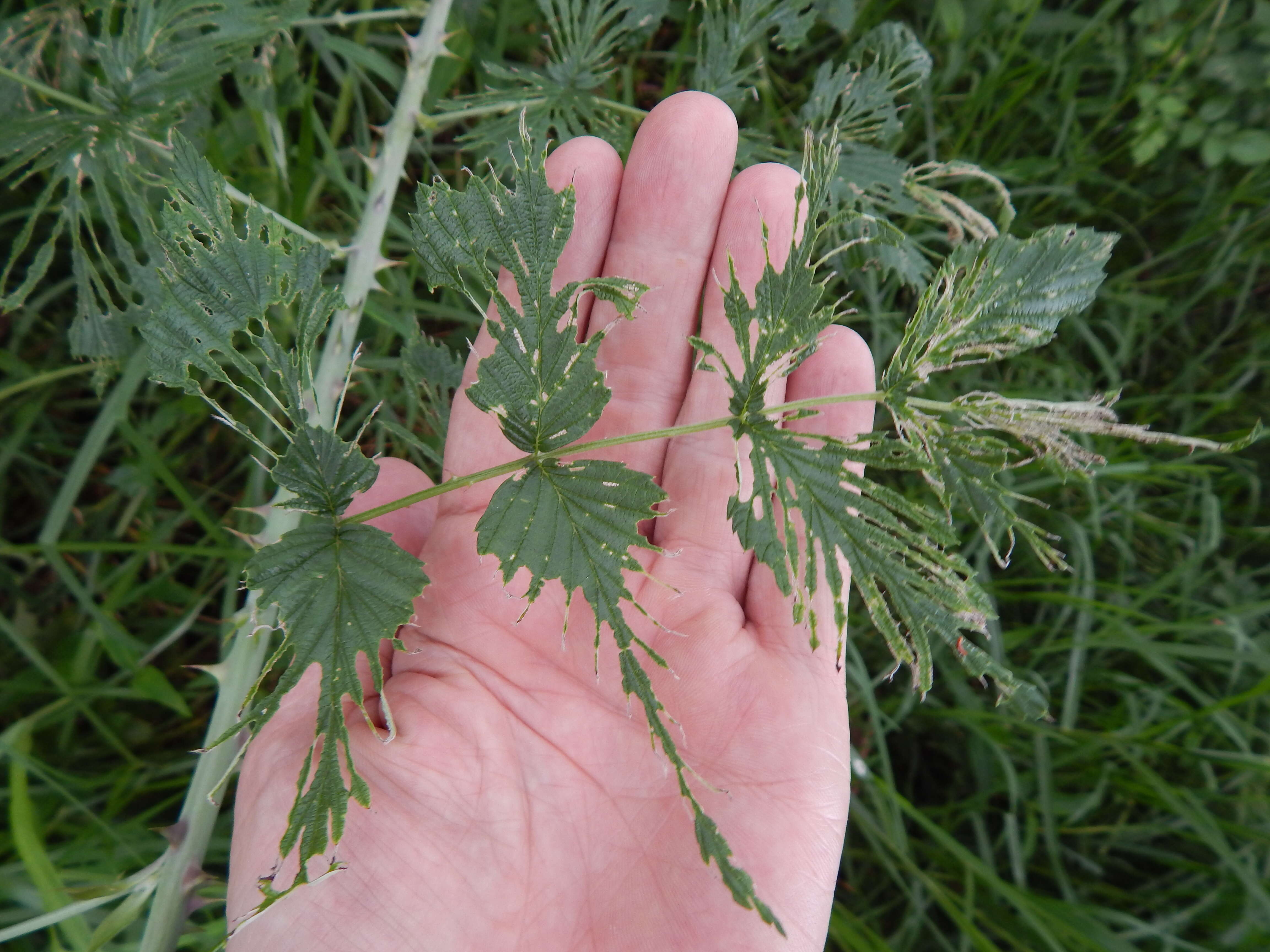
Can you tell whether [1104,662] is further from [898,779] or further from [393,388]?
[393,388]

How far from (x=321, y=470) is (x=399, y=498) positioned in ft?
1.05

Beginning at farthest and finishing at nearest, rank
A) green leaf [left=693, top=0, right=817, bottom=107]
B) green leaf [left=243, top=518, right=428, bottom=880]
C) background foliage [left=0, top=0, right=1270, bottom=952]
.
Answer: background foliage [left=0, top=0, right=1270, bottom=952], green leaf [left=693, top=0, right=817, bottom=107], green leaf [left=243, top=518, right=428, bottom=880]

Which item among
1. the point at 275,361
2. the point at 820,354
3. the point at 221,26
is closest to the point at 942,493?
the point at 820,354

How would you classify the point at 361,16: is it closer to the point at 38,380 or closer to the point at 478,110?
the point at 478,110

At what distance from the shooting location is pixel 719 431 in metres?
1.21

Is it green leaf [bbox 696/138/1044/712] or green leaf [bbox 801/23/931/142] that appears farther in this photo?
green leaf [bbox 801/23/931/142]

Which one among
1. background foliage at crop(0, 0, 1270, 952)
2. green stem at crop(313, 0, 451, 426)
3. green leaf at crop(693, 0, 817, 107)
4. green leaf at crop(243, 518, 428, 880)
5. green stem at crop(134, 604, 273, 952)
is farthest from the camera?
background foliage at crop(0, 0, 1270, 952)

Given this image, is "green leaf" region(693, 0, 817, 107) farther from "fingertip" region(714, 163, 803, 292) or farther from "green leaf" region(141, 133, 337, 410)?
"green leaf" region(141, 133, 337, 410)

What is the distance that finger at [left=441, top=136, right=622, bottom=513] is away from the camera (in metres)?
1.19

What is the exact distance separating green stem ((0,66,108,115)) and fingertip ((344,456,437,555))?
0.56 meters

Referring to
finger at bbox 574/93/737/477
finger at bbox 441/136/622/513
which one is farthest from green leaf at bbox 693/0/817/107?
finger at bbox 441/136/622/513

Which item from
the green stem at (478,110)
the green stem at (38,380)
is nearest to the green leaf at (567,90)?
the green stem at (478,110)

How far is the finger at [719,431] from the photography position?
3.94ft

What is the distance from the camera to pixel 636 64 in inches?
79.1
